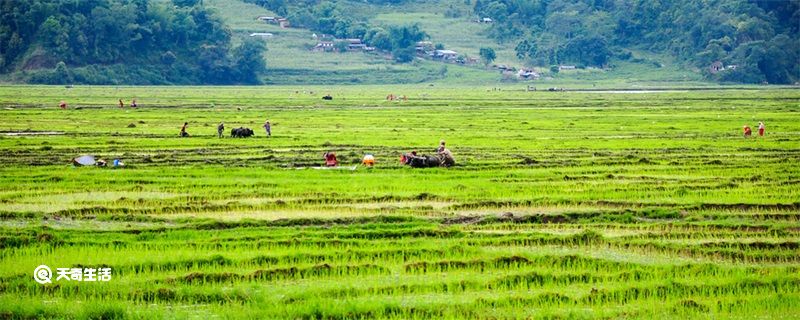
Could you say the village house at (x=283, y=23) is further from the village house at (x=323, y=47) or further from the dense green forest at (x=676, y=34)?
the dense green forest at (x=676, y=34)

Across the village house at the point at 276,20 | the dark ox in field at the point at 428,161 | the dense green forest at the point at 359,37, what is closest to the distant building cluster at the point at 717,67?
the dense green forest at the point at 359,37

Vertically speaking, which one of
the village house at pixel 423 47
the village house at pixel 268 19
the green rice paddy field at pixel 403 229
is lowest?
the village house at pixel 423 47

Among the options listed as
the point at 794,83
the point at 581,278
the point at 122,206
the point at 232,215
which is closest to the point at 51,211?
the point at 122,206

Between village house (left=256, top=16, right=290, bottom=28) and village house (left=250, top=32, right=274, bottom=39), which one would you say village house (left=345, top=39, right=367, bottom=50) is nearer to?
village house (left=250, top=32, right=274, bottom=39)

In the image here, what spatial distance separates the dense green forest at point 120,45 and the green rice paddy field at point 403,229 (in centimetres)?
10022

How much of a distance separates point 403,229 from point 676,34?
16546 centimetres

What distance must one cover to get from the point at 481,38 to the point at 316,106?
10881cm

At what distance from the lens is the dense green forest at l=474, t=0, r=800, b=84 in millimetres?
160125

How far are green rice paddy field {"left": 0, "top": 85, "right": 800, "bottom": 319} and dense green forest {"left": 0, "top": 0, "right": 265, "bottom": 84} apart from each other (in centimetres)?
10022

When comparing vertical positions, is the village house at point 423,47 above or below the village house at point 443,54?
above

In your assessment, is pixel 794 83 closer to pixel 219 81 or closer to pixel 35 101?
pixel 219 81

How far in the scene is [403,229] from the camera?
2241cm

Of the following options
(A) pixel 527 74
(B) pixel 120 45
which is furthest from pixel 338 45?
(B) pixel 120 45

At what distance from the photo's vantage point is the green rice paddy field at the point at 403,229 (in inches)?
640
